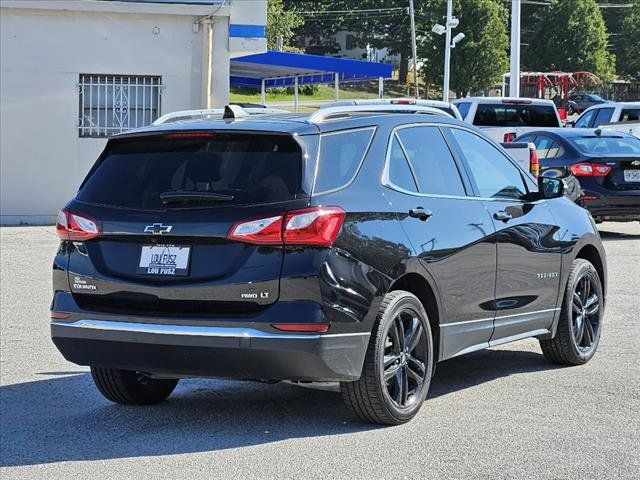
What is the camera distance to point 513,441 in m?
6.19

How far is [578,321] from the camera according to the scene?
8.34m

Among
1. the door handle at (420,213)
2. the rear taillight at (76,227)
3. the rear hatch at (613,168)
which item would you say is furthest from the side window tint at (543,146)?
the rear taillight at (76,227)

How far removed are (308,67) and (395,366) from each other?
25.5 m

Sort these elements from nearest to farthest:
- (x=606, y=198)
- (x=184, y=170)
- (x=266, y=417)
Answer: (x=184, y=170) < (x=266, y=417) < (x=606, y=198)

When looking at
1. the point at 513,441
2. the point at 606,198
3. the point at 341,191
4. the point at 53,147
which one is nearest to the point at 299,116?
the point at 341,191

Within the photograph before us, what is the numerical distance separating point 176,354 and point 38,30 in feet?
47.1

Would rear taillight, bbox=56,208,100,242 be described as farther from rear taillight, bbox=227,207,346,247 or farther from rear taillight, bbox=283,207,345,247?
rear taillight, bbox=283,207,345,247

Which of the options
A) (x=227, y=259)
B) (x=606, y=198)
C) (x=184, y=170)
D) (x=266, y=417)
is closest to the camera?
(x=227, y=259)

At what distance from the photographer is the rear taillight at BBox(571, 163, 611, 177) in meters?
17.3

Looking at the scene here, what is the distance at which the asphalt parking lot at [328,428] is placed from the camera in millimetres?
5734

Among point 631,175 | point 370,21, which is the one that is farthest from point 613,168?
point 370,21

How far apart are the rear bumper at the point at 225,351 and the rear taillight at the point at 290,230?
17.9 inches

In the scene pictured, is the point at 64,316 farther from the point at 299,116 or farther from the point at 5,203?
the point at 5,203

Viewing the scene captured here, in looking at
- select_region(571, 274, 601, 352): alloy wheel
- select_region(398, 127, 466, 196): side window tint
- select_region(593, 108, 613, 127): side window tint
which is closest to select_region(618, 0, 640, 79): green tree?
select_region(593, 108, 613, 127): side window tint
